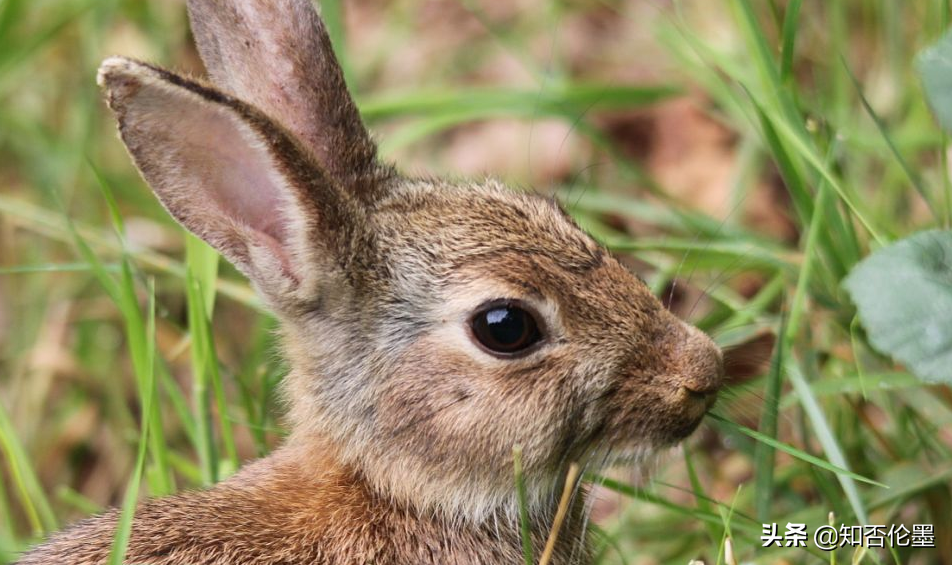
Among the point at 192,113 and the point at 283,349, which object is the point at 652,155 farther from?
the point at 192,113

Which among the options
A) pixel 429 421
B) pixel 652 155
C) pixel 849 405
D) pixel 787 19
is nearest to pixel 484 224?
pixel 429 421

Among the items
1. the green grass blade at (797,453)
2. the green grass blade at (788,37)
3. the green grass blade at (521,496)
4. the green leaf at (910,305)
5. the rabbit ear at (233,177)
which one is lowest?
the green grass blade at (521,496)

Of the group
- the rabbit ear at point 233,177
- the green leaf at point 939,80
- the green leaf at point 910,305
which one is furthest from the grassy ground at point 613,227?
the green leaf at point 939,80

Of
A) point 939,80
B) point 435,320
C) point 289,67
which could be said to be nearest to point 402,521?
point 435,320

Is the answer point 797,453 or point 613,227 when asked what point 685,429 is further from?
point 613,227

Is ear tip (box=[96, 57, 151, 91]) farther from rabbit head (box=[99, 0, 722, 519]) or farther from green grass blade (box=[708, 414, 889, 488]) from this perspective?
green grass blade (box=[708, 414, 889, 488])

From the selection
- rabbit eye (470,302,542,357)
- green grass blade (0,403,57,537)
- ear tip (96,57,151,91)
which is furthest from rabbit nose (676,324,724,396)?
green grass blade (0,403,57,537)

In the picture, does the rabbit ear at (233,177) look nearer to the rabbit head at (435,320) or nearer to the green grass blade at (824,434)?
the rabbit head at (435,320)
